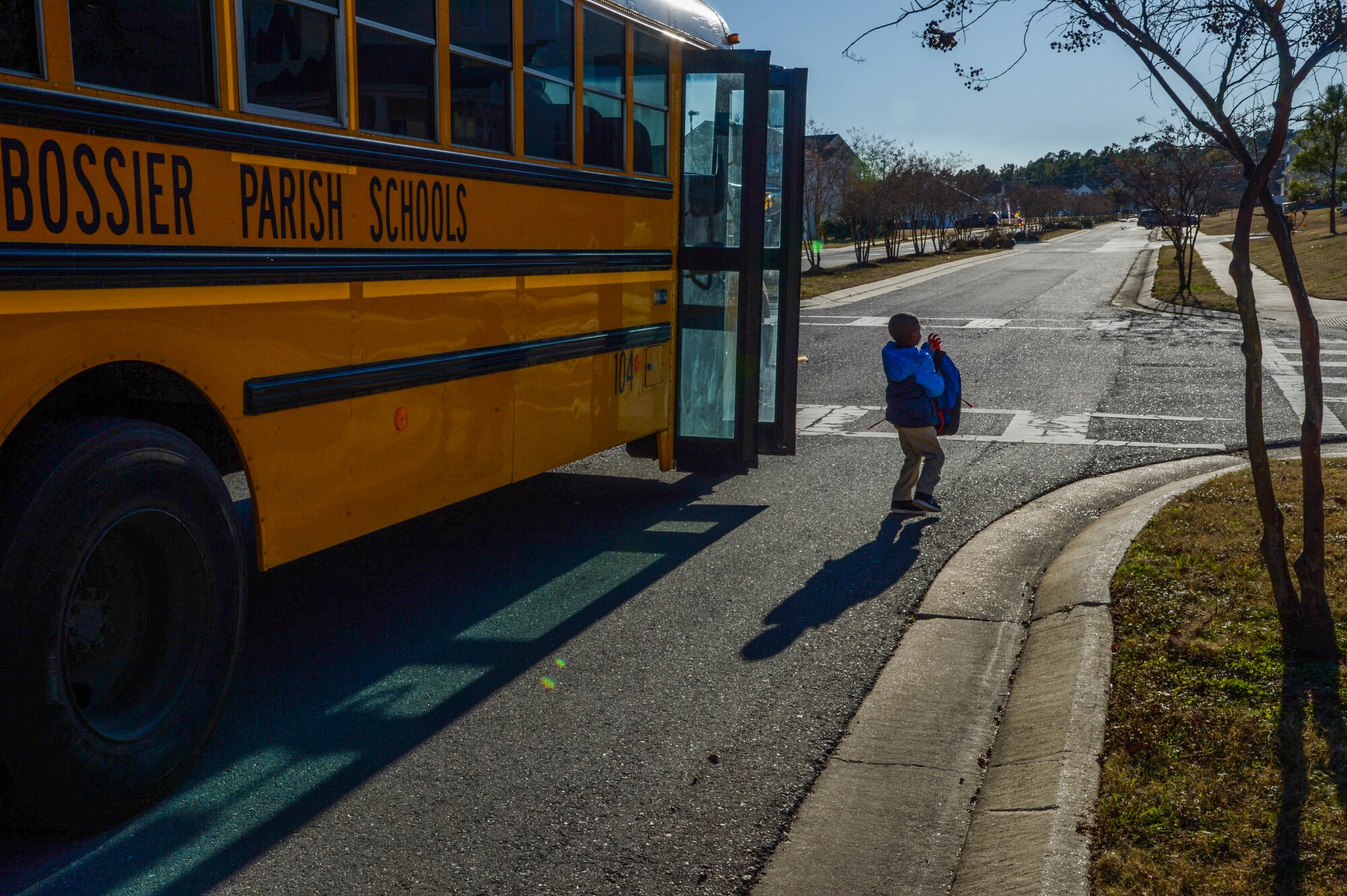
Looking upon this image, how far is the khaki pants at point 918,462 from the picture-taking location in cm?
719

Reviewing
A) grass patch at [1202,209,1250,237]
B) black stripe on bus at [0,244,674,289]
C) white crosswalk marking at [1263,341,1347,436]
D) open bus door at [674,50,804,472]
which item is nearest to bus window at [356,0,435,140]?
black stripe on bus at [0,244,674,289]

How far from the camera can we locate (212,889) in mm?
3078

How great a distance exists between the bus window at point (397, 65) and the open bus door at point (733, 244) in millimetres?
2600

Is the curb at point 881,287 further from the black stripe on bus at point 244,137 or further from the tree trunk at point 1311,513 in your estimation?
the tree trunk at point 1311,513

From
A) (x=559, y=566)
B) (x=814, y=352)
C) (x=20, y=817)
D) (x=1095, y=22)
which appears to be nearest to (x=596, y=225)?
(x=559, y=566)

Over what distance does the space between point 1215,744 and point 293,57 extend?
11.4 feet

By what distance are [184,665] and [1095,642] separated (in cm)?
310

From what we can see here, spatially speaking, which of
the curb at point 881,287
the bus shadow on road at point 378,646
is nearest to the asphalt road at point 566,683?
the bus shadow on road at point 378,646

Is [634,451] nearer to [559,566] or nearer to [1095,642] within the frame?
[559,566]

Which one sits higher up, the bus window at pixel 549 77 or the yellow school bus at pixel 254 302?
the bus window at pixel 549 77

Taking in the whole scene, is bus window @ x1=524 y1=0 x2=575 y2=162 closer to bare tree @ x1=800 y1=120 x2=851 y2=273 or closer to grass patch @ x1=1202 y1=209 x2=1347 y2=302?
grass patch @ x1=1202 y1=209 x2=1347 y2=302

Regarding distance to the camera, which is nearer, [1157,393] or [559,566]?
[559,566]

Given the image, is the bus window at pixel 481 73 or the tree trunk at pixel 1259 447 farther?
the bus window at pixel 481 73

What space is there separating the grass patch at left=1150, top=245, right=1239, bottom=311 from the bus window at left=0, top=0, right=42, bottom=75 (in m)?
19.7
